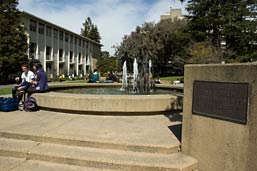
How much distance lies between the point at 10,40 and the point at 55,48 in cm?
2091

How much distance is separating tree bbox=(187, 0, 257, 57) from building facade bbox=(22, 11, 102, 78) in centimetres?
2934

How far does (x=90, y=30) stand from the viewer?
105 m

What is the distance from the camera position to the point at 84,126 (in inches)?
242

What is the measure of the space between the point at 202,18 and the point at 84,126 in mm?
37213

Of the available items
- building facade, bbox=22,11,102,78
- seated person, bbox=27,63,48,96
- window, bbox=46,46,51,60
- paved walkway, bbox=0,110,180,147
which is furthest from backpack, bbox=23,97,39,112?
window, bbox=46,46,51,60

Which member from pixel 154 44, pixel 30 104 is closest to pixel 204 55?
pixel 154 44

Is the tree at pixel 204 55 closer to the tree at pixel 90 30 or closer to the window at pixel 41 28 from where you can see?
the window at pixel 41 28

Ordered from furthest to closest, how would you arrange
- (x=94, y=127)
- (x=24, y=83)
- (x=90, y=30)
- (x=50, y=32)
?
1. (x=90, y=30)
2. (x=50, y=32)
3. (x=24, y=83)
4. (x=94, y=127)

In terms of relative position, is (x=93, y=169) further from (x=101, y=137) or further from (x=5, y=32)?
(x=5, y=32)

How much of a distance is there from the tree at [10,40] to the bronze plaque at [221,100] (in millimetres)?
35472

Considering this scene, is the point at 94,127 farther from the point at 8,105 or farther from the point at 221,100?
the point at 8,105

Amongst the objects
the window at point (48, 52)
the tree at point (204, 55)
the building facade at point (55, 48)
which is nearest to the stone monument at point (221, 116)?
the tree at point (204, 55)

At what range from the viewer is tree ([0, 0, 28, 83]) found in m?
35.2

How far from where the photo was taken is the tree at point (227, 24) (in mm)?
37531
